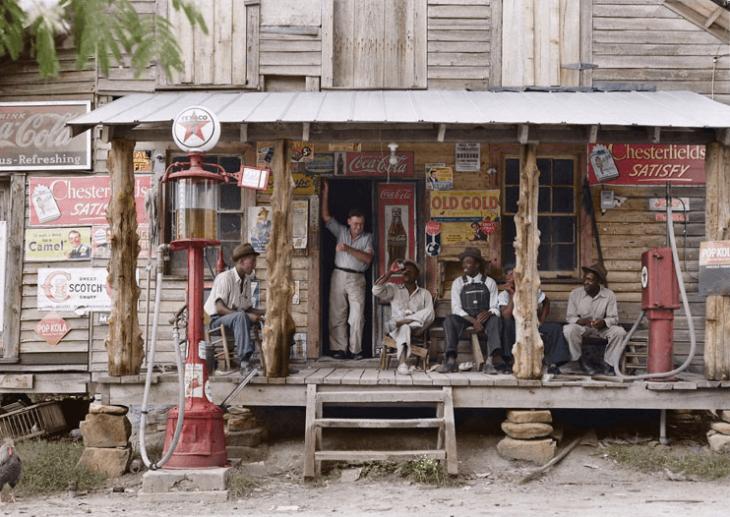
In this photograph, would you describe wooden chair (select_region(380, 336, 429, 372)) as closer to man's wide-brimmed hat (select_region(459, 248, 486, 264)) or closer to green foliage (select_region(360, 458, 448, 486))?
man's wide-brimmed hat (select_region(459, 248, 486, 264))

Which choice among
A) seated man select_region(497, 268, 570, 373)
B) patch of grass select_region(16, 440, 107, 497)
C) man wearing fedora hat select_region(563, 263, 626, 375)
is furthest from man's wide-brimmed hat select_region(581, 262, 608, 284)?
patch of grass select_region(16, 440, 107, 497)

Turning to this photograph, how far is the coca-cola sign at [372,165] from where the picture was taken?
1138cm

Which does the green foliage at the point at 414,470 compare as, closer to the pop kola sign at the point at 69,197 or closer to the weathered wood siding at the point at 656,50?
the pop kola sign at the point at 69,197

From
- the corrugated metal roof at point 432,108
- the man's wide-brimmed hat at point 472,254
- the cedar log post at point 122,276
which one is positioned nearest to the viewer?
the corrugated metal roof at point 432,108

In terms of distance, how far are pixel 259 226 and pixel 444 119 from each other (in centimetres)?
333

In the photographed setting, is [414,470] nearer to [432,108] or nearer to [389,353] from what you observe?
[389,353]

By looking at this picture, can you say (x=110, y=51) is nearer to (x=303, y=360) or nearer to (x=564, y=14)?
(x=303, y=360)

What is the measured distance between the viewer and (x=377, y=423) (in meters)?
8.77

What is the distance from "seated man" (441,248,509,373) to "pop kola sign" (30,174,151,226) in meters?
4.21

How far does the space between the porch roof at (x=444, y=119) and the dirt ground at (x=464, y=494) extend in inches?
132

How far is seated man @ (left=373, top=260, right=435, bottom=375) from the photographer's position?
33.6 ft

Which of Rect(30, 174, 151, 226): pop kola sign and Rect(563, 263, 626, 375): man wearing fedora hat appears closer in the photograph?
Rect(563, 263, 626, 375): man wearing fedora hat

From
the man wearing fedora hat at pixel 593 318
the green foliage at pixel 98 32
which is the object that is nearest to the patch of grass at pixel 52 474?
the man wearing fedora hat at pixel 593 318

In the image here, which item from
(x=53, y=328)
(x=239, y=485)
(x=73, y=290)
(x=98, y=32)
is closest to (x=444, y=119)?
(x=239, y=485)
